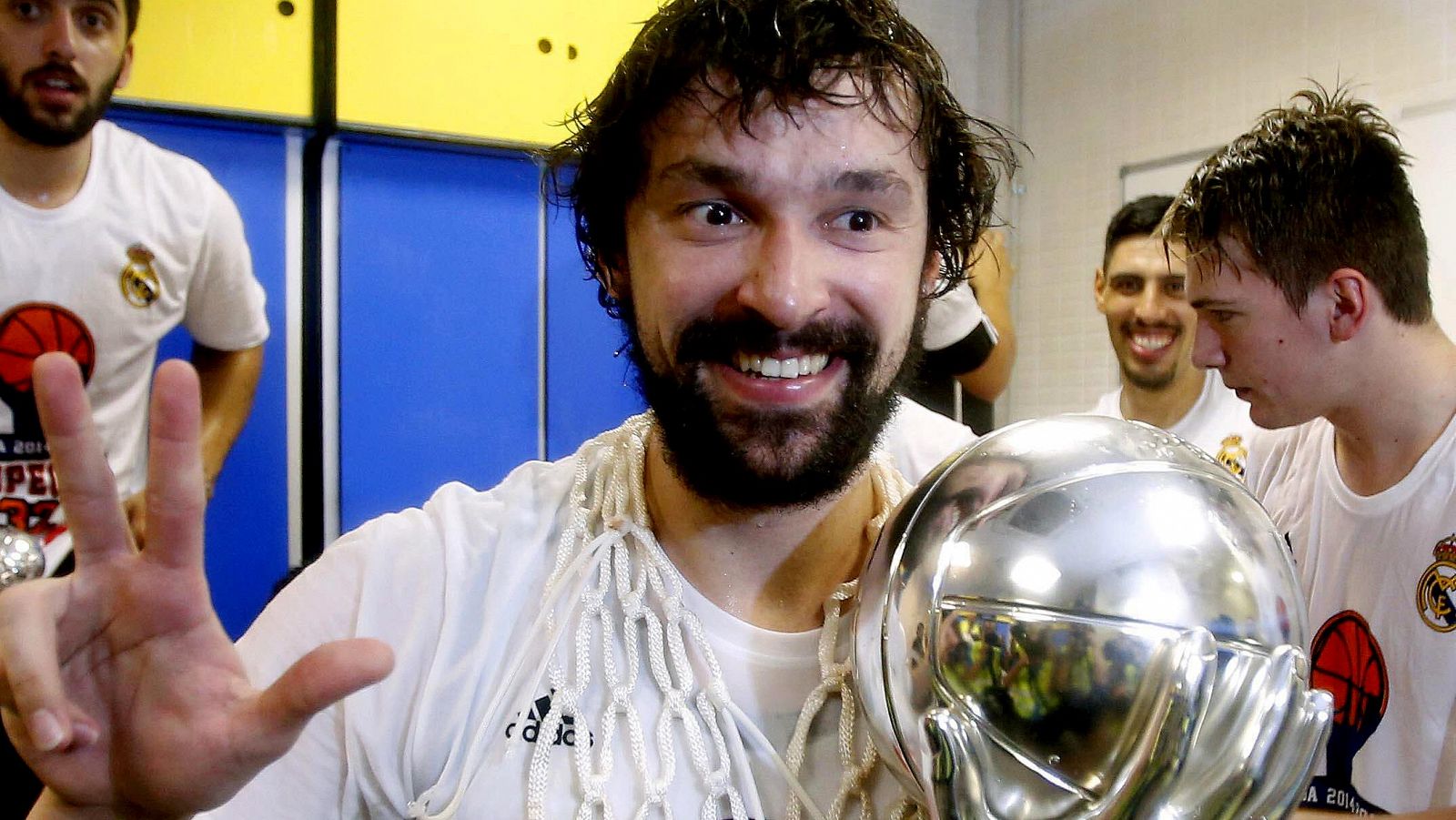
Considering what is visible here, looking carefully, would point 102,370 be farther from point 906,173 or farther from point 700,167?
point 906,173

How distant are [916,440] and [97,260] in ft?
4.18

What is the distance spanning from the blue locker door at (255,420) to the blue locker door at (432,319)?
104 millimetres

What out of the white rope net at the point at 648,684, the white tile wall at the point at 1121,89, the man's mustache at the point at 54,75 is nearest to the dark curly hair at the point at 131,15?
the man's mustache at the point at 54,75

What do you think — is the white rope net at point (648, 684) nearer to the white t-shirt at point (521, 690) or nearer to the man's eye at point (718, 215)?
the white t-shirt at point (521, 690)

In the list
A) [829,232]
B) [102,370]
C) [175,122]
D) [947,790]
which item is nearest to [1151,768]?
[947,790]

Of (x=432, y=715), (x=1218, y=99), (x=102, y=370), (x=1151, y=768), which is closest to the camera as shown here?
(x=1151, y=768)

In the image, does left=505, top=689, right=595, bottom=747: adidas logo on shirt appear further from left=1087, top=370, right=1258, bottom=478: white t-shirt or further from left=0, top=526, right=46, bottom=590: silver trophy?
left=1087, top=370, right=1258, bottom=478: white t-shirt

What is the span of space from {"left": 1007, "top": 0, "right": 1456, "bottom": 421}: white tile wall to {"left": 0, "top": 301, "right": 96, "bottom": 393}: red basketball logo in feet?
7.72

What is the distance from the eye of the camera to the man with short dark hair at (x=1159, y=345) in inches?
77.2

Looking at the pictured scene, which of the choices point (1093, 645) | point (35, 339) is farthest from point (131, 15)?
point (1093, 645)

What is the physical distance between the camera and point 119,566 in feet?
1.94

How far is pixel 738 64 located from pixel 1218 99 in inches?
86.2

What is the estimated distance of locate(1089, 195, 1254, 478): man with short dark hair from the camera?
196cm

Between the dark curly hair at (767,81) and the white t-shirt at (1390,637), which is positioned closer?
the dark curly hair at (767,81)
